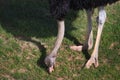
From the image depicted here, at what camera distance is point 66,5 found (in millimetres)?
5234

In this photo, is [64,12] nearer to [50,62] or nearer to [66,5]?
[66,5]

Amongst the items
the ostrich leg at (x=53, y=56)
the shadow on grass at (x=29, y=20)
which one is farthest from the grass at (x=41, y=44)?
the ostrich leg at (x=53, y=56)

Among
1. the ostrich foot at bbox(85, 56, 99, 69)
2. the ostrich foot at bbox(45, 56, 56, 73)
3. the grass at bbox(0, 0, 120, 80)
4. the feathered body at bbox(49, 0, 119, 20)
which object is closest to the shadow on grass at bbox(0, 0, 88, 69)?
the grass at bbox(0, 0, 120, 80)

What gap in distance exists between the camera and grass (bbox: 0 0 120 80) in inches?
219

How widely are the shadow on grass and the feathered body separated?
85cm

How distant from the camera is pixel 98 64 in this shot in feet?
19.5

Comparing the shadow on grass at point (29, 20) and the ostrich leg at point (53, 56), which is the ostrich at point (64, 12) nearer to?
the ostrich leg at point (53, 56)

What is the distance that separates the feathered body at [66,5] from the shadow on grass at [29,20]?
85cm

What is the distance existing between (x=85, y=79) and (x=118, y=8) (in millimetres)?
2700

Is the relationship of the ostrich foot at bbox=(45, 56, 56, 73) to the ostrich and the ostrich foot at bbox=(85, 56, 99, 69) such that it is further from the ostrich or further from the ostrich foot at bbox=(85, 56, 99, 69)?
the ostrich foot at bbox=(85, 56, 99, 69)

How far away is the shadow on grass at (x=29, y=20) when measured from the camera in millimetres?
6451

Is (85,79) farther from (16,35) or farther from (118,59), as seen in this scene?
(16,35)

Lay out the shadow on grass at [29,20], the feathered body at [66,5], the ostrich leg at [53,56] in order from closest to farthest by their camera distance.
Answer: the feathered body at [66,5] → the ostrich leg at [53,56] → the shadow on grass at [29,20]

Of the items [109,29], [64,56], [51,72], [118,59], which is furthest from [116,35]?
[51,72]
